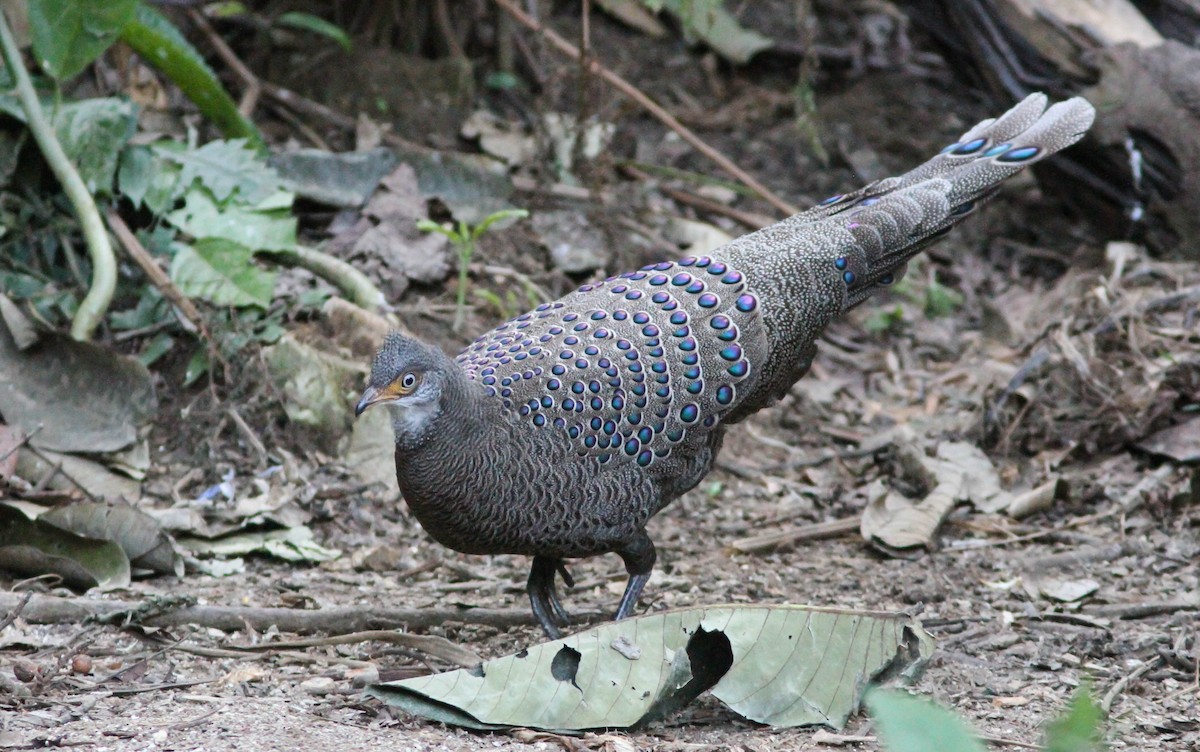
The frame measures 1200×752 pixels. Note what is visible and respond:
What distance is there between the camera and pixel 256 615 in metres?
4.19

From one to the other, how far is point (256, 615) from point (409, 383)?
94cm

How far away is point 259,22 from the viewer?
7438 millimetres

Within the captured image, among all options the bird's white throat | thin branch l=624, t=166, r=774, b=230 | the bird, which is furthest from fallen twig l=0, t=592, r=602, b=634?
thin branch l=624, t=166, r=774, b=230

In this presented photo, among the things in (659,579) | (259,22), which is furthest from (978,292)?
(259,22)

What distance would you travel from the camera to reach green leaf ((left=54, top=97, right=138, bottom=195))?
5.88 m

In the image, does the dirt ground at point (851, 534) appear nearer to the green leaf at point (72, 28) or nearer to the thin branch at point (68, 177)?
the thin branch at point (68, 177)

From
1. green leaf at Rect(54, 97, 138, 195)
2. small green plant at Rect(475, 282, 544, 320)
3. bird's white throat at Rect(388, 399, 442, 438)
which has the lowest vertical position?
small green plant at Rect(475, 282, 544, 320)

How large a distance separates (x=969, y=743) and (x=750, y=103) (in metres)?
7.65

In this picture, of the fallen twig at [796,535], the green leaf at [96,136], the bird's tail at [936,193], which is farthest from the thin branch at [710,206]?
the green leaf at [96,136]

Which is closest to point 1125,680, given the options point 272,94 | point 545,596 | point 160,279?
point 545,596

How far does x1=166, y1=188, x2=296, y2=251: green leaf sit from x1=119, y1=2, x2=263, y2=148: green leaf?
1.58 ft

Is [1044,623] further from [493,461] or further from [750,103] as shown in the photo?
[750,103]

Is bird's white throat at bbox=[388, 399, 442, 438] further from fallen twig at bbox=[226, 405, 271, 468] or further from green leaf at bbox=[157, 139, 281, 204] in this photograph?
green leaf at bbox=[157, 139, 281, 204]

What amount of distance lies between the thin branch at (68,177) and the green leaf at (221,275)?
30 centimetres
